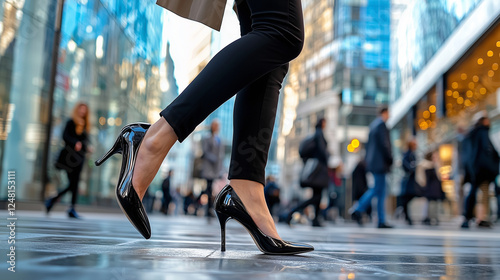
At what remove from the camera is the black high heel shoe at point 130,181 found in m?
1.54

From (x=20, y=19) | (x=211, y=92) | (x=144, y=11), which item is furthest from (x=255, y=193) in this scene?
(x=20, y=19)

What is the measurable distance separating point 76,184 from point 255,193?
16.5ft

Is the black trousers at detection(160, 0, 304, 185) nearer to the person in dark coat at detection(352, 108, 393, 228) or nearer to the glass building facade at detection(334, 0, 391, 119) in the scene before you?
the person in dark coat at detection(352, 108, 393, 228)

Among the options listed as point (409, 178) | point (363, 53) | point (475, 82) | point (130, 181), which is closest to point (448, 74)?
point (475, 82)

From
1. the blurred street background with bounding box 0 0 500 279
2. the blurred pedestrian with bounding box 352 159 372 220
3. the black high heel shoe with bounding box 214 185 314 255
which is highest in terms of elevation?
the blurred street background with bounding box 0 0 500 279

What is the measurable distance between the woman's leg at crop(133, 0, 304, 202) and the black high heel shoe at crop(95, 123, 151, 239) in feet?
0.10

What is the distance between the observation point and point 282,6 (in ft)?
5.36

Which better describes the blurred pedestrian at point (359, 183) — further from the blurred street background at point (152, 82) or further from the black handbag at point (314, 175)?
the black handbag at point (314, 175)

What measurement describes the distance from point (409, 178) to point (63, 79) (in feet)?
25.1

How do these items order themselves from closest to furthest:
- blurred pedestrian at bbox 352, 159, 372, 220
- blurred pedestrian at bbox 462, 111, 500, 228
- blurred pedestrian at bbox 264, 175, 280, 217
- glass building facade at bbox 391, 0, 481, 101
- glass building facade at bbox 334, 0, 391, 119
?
blurred pedestrian at bbox 462, 111, 500, 228 → blurred pedestrian at bbox 352, 159, 372, 220 → blurred pedestrian at bbox 264, 175, 280, 217 → glass building facade at bbox 391, 0, 481, 101 → glass building facade at bbox 334, 0, 391, 119

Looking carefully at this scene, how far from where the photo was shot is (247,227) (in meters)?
1.71

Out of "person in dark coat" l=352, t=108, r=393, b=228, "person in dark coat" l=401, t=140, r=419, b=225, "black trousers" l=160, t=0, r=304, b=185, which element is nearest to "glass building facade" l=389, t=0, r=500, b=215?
"person in dark coat" l=401, t=140, r=419, b=225

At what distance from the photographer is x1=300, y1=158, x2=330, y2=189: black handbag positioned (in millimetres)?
6973

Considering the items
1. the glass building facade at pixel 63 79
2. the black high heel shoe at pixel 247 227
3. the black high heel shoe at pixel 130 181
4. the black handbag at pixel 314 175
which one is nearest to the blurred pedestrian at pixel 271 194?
the glass building facade at pixel 63 79
